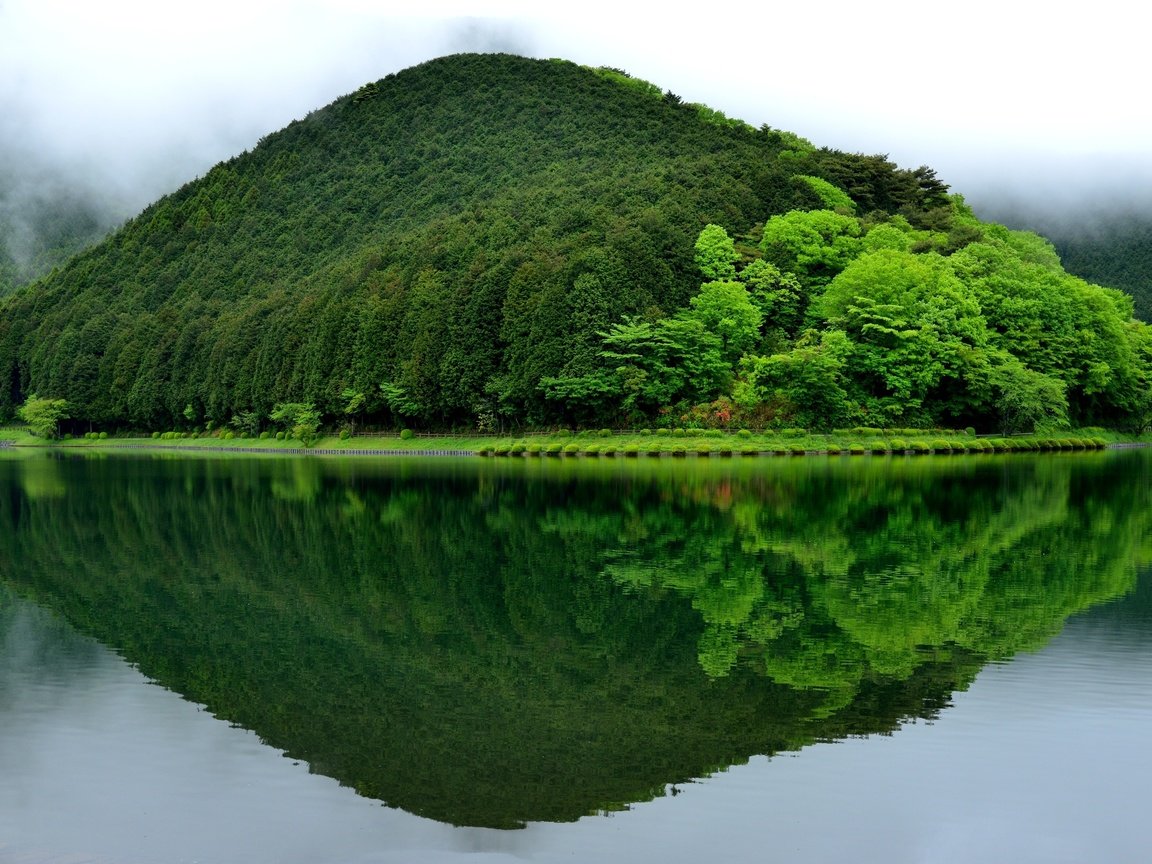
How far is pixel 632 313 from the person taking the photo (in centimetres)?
8950

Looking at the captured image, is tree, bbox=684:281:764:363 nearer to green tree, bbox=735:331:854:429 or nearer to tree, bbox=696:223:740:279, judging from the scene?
tree, bbox=696:223:740:279

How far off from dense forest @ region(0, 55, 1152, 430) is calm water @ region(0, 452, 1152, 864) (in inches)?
2101

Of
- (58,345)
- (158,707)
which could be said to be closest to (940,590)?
(158,707)

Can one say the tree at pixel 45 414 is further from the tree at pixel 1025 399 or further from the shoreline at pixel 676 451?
the tree at pixel 1025 399

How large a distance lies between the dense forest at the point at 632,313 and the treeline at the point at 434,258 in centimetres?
35

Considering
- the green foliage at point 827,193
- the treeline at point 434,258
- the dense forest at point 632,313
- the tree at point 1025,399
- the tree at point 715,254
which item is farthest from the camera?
the green foliage at point 827,193

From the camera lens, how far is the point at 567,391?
8500cm

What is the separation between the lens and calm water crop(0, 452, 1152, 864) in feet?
34.2

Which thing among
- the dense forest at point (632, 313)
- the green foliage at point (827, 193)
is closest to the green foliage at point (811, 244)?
the dense forest at point (632, 313)

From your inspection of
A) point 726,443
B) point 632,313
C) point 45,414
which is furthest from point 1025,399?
point 45,414

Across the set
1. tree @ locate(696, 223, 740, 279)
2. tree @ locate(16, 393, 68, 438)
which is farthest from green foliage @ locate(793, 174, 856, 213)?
tree @ locate(16, 393, 68, 438)

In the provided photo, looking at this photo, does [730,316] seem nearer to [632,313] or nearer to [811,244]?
[632,313]

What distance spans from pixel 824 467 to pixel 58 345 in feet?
375

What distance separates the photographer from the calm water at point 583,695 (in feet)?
34.2
